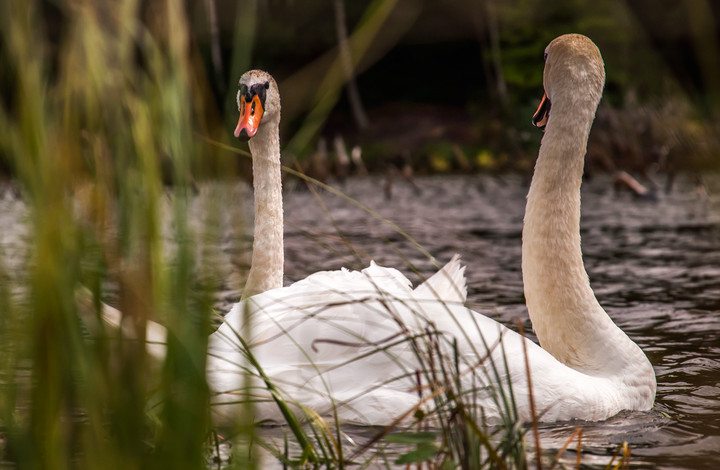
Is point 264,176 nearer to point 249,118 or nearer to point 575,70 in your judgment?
point 249,118

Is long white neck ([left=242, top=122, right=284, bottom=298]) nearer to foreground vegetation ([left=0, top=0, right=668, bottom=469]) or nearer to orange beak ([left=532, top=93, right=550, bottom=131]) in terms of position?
orange beak ([left=532, top=93, right=550, bottom=131])

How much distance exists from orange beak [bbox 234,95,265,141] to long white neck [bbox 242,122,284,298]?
140mm

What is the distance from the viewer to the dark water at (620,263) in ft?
12.0

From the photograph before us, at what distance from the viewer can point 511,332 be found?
3785 mm

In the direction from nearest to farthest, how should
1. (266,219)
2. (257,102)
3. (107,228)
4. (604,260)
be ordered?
1. (107,228)
2. (266,219)
3. (257,102)
4. (604,260)

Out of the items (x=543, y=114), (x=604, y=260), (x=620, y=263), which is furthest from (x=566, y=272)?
(x=604, y=260)

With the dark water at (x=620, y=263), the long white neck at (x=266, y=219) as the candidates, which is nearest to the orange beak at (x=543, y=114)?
the dark water at (x=620, y=263)

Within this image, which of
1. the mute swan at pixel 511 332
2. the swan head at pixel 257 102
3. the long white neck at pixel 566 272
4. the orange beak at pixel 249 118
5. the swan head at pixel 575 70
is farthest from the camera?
the swan head at pixel 257 102

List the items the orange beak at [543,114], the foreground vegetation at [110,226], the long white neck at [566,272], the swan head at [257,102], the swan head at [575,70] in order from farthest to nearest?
1. the swan head at [257,102]
2. the orange beak at [543,114]
3. the swan head at [575,70]
4. the long white neck at [566,272]
5. the foreground vegetation at [110,226]

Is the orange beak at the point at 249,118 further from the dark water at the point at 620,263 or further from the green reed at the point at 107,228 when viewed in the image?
the green reed at the point at 107,228

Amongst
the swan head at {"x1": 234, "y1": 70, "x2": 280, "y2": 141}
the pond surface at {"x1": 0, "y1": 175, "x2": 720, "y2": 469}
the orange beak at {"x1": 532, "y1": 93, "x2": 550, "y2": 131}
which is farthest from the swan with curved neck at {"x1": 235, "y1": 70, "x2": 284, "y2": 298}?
the orange beak at {"x1": 532, "y1": 93, "x2": 550, "y2": 131}

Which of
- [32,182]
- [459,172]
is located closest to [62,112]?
[32,182]

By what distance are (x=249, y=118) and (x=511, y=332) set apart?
85.3 inches

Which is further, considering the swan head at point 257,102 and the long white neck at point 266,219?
the swan head at point 257,102
